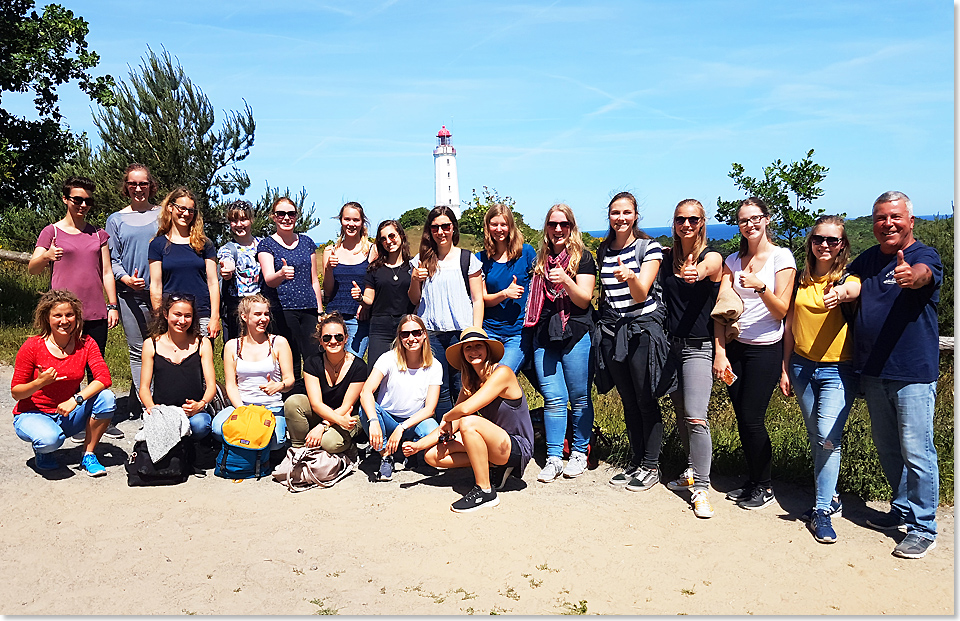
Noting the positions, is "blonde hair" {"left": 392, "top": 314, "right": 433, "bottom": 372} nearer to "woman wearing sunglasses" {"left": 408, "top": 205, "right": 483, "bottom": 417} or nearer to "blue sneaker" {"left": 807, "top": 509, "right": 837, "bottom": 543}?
"woman wearing sunglasses" {"left": 408, "top": 205, "right": 483, "bottom": 417}

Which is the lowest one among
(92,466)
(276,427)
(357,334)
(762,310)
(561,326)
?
(92,466)

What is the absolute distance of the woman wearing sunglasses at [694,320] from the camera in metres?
5.01

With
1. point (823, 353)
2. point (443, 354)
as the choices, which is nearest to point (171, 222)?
point (443, 354)

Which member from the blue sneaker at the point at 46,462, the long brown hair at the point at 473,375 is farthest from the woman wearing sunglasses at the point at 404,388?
the blue sneaker at the point at 46,462

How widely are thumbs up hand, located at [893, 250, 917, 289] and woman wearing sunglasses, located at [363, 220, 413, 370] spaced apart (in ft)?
11.2

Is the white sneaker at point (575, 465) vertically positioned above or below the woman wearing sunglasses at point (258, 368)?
below

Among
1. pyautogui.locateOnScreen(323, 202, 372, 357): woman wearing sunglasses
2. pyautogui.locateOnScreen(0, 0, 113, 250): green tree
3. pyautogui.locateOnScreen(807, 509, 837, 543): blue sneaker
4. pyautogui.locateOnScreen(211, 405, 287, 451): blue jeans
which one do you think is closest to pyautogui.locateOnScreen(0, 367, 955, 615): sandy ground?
pyautogui.locateOnScreen(807, 509, 837, 543): blue sneaker

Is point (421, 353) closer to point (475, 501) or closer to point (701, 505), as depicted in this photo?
point (475, 501)

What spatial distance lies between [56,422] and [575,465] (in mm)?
3949

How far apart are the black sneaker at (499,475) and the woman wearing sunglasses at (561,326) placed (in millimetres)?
313

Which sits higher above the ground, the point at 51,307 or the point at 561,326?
the point at 51,307

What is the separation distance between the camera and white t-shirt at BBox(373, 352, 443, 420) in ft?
18.8

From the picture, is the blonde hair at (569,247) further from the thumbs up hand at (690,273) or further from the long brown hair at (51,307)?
the long brown hair at (51,307)

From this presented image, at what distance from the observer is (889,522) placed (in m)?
4.92
